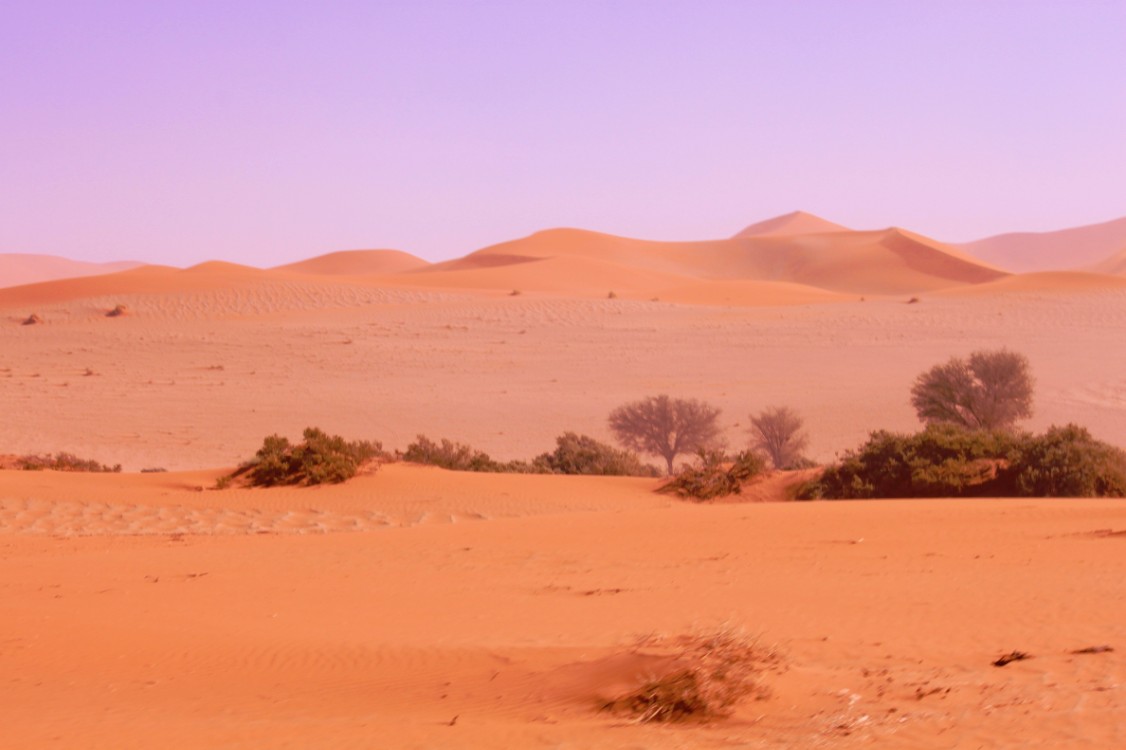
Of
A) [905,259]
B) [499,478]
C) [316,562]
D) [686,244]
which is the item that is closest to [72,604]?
[316,562]

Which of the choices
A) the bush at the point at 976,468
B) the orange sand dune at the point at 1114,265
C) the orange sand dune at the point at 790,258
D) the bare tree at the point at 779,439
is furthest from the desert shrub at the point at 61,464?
the orange sand dune at the point at 1114,265

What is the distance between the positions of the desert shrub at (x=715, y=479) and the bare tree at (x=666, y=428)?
8844 mm

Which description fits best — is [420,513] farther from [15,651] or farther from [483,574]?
[15,651]

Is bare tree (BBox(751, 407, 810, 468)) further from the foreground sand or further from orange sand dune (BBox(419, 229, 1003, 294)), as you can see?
orange sand dune (BBox(419, 229, 1003, 294))

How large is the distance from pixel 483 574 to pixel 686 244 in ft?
502

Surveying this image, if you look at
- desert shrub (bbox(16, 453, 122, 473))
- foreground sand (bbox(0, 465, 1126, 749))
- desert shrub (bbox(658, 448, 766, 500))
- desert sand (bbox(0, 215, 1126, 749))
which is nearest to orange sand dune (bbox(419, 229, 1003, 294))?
desert sand (bbox(0, 215, 1126, 749))

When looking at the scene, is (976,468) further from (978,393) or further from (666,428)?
(978,393)

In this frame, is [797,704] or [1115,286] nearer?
[797,704]

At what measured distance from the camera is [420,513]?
17344mm

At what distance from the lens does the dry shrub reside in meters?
5.79

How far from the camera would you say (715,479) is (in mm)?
18781

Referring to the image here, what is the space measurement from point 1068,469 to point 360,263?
166 metres

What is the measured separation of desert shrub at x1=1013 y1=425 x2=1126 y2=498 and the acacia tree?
976 cm

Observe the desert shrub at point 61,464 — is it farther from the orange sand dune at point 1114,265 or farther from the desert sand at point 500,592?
the orange sand dune at point 1114,265
